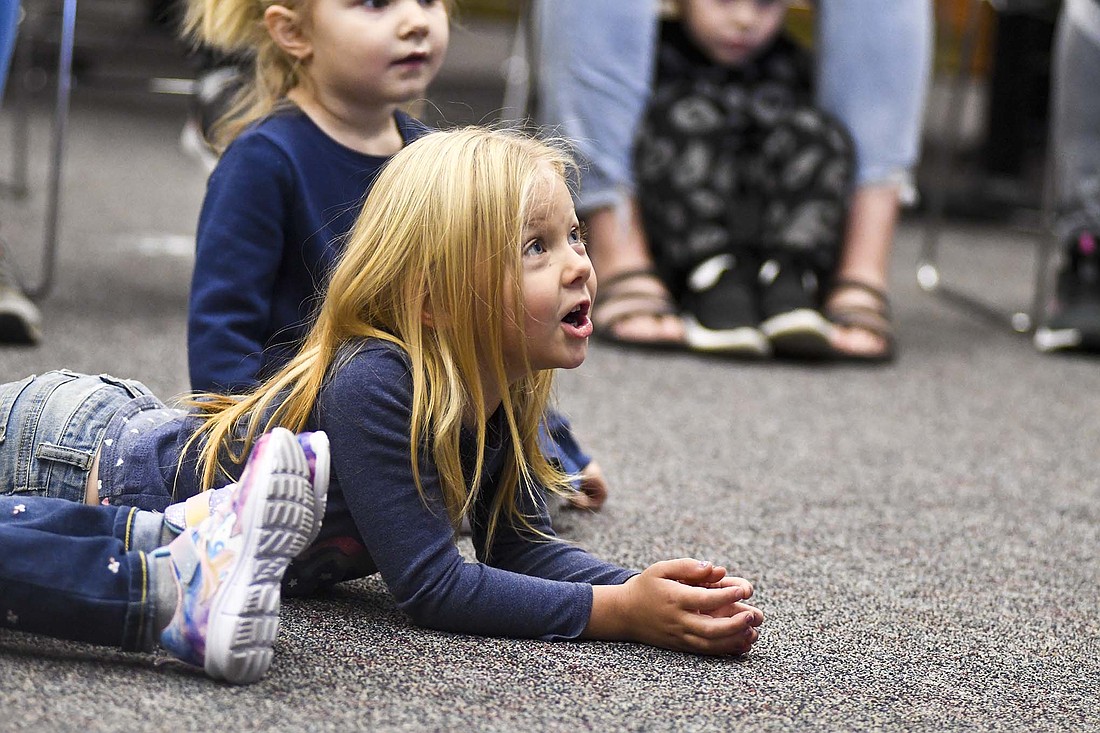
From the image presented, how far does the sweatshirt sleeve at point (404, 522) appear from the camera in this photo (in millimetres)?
745

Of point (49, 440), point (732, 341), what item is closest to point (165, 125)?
point (732, 341)

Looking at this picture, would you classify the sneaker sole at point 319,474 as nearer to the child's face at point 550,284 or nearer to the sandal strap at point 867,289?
the child's face at point 550,284

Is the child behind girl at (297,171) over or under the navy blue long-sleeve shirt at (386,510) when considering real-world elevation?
over

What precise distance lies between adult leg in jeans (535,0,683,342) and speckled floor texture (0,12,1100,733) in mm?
159

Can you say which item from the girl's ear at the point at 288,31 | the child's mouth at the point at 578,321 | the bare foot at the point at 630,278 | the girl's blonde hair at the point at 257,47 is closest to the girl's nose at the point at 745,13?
the bare foot at the point at 630,278

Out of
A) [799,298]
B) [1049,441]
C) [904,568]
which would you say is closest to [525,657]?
[904,568]

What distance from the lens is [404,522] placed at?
2.44 feet

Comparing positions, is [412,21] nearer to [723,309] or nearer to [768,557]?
[768,557]

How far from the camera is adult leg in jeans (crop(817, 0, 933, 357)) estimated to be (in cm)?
174

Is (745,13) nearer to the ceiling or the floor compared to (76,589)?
nearer to the ceiling

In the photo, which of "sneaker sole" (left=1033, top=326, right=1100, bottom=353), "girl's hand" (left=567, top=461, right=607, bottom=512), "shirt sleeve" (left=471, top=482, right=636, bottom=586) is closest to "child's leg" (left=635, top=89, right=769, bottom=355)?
"sneaker sole" (left=1033, top=326, right=1100, bottom=353)

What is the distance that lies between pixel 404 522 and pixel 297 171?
355 millimetres

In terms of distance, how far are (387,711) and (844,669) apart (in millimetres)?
275

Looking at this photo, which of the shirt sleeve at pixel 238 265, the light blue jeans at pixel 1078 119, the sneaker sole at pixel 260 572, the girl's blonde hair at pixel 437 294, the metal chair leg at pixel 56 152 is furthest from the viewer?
the light blue jeans at pixel 1078 119
